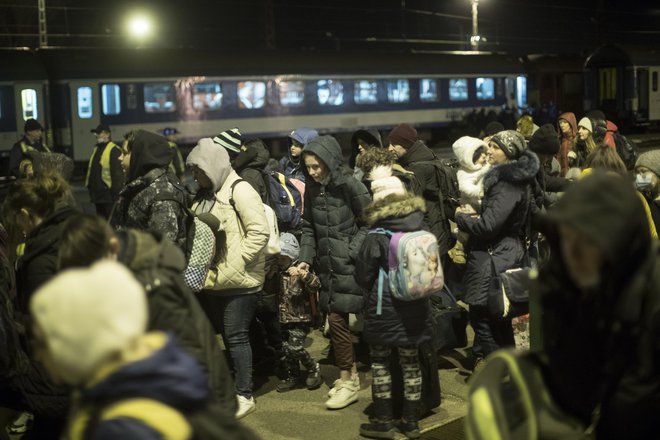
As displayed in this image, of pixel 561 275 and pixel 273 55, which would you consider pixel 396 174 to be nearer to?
pixel 561 275

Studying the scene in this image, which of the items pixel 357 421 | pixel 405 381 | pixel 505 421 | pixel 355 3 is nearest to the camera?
pixel 505 421

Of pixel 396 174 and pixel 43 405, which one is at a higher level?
pixel 396 174

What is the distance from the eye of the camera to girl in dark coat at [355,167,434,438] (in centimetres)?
578

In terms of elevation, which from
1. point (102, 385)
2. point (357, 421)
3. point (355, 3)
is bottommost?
point (357, 421)

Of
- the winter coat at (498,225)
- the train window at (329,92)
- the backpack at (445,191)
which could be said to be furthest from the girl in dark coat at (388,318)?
the train window at (329,92)

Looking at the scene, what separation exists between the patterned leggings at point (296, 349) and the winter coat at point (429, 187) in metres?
1.42

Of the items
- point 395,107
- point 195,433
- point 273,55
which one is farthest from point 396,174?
point 395,107

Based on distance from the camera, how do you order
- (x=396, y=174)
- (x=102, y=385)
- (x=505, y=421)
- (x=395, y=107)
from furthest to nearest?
1. (x=395, y=107)
2. (x=396, y=174)
3. (x=505, y=421)
4. (x=102, y=385)

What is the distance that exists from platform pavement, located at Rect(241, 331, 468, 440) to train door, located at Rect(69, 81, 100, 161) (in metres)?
20.1

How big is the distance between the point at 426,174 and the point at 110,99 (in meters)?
20.1

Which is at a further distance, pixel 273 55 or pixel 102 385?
pixel 273 55

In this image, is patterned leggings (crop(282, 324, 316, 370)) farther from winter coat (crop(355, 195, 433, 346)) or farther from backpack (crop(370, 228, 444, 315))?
backpack (crop(370, 228, 444, 315))

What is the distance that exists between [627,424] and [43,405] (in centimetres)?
310

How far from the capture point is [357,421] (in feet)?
20.8
